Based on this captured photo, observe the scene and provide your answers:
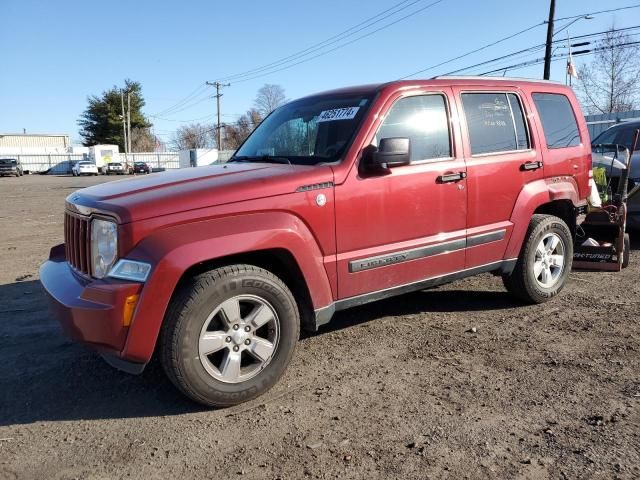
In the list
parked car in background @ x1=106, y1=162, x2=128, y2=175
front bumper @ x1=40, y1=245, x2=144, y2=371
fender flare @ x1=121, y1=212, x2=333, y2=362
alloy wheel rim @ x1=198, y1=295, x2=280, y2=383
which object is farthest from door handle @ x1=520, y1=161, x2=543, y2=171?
parked car in background @ x1=106, y1=162, x2=128, y2=175

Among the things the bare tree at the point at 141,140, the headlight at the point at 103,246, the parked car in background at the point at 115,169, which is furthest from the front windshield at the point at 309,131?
the bare tree at the point at 141,140

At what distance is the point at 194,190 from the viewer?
3.15m

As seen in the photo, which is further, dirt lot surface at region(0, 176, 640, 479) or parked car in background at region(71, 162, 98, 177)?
parked car in background at region(71, 162, 98, 177)

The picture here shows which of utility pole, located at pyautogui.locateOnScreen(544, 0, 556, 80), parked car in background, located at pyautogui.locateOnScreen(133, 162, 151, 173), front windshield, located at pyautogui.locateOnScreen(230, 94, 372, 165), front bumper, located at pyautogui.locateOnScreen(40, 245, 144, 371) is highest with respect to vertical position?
utility pole, located at pyautogui.locateOnScreen(544, 0, 556, 80)

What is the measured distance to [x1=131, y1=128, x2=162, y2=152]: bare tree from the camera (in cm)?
8550

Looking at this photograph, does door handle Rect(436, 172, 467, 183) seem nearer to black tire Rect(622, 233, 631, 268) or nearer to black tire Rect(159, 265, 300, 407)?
black tire Rect(159, 265, 300, 407)

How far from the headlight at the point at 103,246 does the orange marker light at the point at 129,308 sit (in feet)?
0.91

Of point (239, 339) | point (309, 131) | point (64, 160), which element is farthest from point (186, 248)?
point (64, 160)

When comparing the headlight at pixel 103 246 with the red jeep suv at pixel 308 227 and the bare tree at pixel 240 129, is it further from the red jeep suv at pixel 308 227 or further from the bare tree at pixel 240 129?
the bare tree at pixel 240 129

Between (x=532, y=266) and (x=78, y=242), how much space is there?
382 centimetres

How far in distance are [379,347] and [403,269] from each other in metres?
0.66

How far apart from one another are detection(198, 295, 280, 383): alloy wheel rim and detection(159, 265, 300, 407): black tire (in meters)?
0.02

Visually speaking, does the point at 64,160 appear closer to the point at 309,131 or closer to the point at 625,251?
Result: the point at 309,131

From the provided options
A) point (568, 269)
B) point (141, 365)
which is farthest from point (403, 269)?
point (568, 269)
